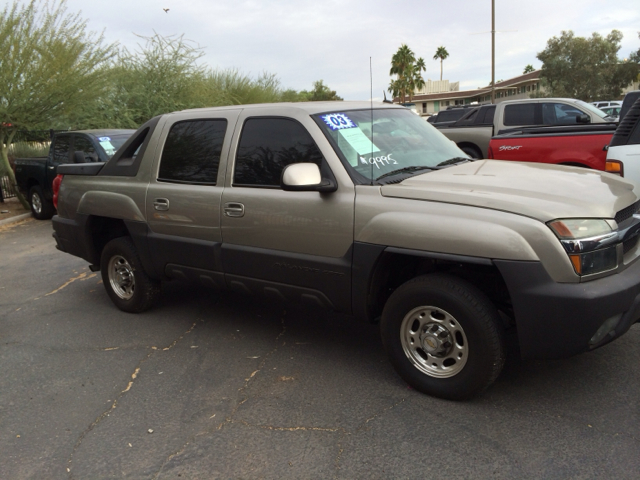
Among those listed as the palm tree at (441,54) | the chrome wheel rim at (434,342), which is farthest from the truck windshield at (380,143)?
the palm tree at (441,54)

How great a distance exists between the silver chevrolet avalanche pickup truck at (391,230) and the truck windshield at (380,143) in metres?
0.01

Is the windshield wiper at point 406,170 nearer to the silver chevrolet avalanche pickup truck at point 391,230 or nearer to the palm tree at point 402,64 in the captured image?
the silver chevrolet avalanche pickup truck at point 391,230

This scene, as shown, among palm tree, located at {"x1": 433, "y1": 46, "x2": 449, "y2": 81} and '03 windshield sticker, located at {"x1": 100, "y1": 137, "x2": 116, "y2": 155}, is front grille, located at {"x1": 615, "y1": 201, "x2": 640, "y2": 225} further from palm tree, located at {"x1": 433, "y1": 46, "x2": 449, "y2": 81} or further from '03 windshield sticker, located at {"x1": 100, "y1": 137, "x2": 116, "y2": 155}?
palm tree, located at {"x1": 433, "y1": 46, "x2": 449, "y2": 81}

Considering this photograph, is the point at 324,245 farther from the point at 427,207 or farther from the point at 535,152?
the point at 535,152

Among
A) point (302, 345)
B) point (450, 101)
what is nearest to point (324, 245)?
point (302, 345)

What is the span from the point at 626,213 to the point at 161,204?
11.4 feet

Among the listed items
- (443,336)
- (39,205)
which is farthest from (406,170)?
(39,205)

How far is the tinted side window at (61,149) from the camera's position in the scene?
10.8 meters

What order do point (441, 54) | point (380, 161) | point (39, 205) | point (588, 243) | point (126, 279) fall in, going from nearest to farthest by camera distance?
point (588, 243) < point (380, 161) < point (126, 279) < point (39, 205) < point (441, 54)

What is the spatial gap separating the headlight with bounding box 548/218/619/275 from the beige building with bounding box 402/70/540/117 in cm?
6045

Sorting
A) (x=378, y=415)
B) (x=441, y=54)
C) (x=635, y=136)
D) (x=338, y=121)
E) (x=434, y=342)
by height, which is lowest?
(x=378, y=415)

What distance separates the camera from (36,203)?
1195 cm

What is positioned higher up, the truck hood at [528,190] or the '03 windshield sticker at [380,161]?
the '03 windshield sticker at [380,161]

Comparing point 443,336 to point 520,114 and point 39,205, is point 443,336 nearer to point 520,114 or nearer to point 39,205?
point 520,114
